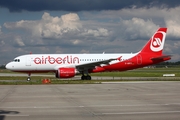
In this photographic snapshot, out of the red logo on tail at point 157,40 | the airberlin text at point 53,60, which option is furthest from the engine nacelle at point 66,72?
the red logo on tail at point 157,40

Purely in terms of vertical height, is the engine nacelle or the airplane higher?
the airplane

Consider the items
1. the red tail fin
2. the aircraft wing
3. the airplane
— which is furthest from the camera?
the red tail fin

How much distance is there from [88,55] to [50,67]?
492 centimetres

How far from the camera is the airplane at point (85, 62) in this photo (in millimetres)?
37688

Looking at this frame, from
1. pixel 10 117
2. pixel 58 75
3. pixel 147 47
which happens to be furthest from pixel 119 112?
pixel 147 47

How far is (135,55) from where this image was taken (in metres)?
39.8

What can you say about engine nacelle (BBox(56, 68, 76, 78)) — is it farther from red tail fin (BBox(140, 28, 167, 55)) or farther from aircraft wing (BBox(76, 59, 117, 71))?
red tail fin (BBox(140, 28, 167, 55))

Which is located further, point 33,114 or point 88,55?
point 88,55

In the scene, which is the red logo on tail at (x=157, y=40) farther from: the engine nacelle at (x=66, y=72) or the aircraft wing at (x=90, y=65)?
the engine nacelle at (x=66, y=72)

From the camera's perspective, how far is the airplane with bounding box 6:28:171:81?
37688mm

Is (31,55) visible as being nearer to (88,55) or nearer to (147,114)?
(88,55)

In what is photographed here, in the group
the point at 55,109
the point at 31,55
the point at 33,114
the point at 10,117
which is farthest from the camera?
the point at 31,55

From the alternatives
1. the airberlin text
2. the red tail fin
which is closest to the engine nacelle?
the airberlin text

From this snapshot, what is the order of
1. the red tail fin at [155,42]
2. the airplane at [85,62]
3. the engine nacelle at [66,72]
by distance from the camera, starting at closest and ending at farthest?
the engine nacelle at [66,72] < the airplane at [85,62] < the red tail fin at [155,42]
